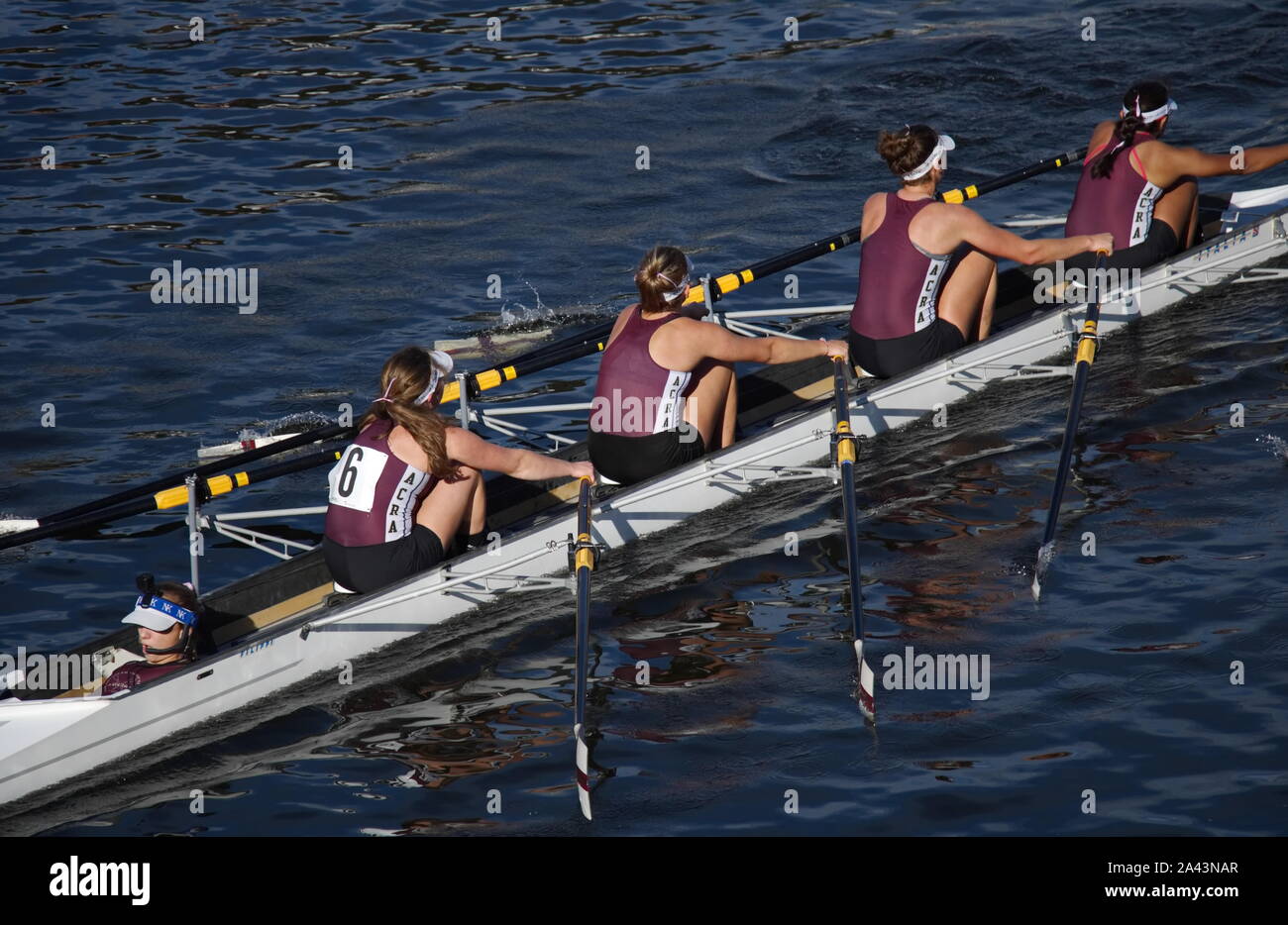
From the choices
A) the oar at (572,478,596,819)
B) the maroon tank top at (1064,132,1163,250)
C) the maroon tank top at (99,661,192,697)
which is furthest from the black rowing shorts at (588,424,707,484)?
the maroon tank top at (1064,132,1163,250)

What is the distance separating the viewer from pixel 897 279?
1013 centimetres

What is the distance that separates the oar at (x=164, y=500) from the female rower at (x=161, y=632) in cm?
65

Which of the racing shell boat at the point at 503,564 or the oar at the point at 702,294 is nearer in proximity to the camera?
the racing shell boat at the point at 503,564

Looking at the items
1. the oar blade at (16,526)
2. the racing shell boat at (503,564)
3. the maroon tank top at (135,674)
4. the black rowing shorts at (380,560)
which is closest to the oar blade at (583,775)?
the racing shell boat at (503,564)

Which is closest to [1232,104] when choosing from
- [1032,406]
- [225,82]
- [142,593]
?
[1032,406]

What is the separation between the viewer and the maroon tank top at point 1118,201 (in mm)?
11297

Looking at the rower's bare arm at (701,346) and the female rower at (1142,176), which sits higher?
the female rower at (1142,176)

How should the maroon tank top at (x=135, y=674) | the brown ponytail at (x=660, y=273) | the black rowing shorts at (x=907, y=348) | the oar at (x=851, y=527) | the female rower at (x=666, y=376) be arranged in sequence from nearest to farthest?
the oar at (x=851, y=527), the maroon tank top at (x=135, y=674), the brown ponytail at (x=660, y=273), the female rower at (x=666, y=376), the black rowing shorts at (x=907, y=348)

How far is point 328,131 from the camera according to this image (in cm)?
1862

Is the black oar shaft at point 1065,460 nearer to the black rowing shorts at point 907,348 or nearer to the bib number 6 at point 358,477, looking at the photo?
the black rowing shorts at point 907,348

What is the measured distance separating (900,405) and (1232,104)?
999cm

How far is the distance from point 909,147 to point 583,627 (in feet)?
13.6

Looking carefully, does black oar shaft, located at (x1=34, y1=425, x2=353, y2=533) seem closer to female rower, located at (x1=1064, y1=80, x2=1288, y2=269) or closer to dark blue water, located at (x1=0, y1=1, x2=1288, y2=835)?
dark blue water, located at (x1=0, y1=1, x2=1288, y2=835)
